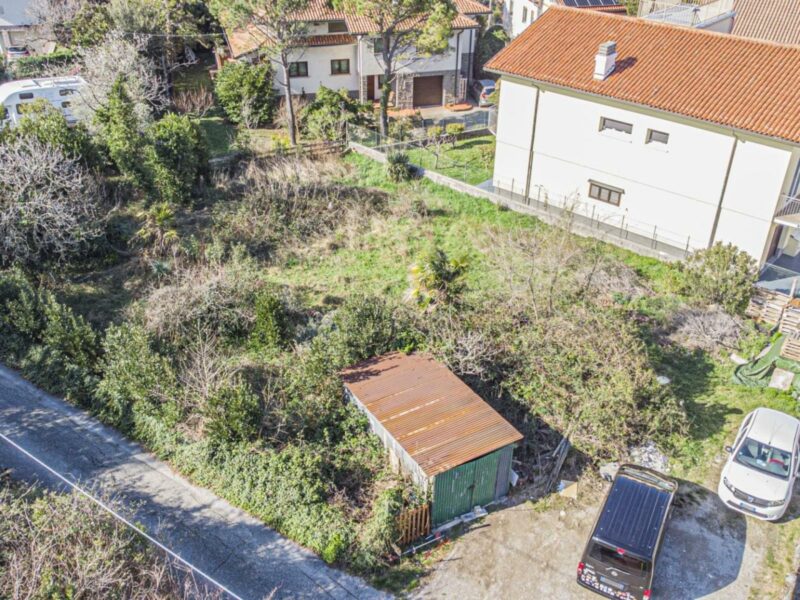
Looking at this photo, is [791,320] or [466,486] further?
[791,320]

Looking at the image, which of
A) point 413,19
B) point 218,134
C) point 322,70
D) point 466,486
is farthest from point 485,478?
point 322,70

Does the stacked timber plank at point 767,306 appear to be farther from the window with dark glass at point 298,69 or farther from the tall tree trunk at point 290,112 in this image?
the window with dark glass at point 298,69

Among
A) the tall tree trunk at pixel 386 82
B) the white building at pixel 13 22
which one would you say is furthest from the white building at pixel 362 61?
the white building at pixel 13 22

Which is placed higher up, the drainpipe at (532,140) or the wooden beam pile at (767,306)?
Answer: the drainpipe at (532,140)

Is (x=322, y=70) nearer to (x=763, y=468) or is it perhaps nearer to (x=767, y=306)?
(x=767, y=306)

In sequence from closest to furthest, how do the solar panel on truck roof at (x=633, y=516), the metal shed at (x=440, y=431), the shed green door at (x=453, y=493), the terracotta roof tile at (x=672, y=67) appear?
the solar panel on truck roof at (x=633, y=516), the shed green door at (x=453, y=493), the metal shed at (x=440, y=431), the terracotta roof tile at (x=672, y=67)

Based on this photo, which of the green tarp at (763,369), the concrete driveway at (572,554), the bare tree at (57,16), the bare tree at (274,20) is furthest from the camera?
the bare tree at (57,16)

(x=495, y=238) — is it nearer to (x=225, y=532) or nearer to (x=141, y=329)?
(x=141, y=329)

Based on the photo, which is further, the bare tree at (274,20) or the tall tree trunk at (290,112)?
the tall tree trunk at (290,112)
